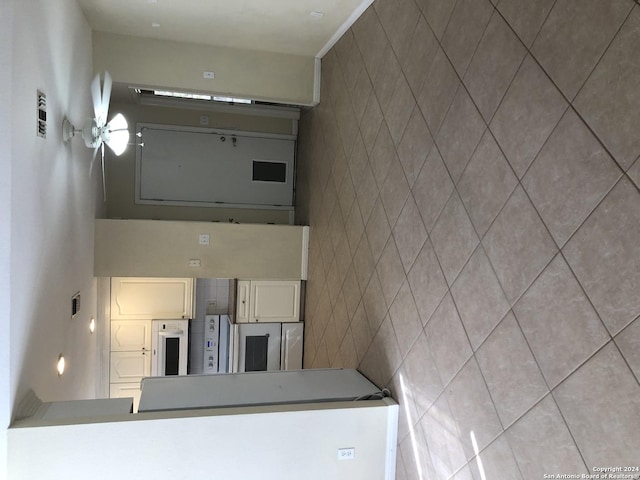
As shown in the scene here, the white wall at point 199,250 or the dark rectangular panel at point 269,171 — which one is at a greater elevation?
the dark rectangular panel at point 269,171

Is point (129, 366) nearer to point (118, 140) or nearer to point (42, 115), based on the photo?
point (118, 140)

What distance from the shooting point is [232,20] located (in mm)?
3730

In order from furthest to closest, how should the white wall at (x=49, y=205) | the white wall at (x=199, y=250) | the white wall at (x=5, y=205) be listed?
the white wall at (x=199, y=250) < the white wall at (x=49, y=205) < the white wall at (x=5, y=205)

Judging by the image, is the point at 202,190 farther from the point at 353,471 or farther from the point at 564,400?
the point at 564,400

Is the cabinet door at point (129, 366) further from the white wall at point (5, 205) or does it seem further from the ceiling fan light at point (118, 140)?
the white wall at point (5, 205)

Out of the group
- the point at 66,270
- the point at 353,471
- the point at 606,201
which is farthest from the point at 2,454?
the point at 606,201

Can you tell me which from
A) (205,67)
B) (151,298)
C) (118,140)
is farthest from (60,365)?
(205,67)

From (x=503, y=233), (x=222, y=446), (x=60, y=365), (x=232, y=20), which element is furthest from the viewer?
(x=232, y=20)

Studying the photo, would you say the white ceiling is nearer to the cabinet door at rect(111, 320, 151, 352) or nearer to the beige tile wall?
the beige tile wall

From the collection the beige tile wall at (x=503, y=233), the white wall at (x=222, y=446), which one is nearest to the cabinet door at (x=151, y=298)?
the beige tile wall at (x=503, y=233)

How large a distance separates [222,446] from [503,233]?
5.93 feet

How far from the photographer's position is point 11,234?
2105 mm

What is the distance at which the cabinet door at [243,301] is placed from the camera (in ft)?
16.8

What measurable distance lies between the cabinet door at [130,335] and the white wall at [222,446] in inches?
121
